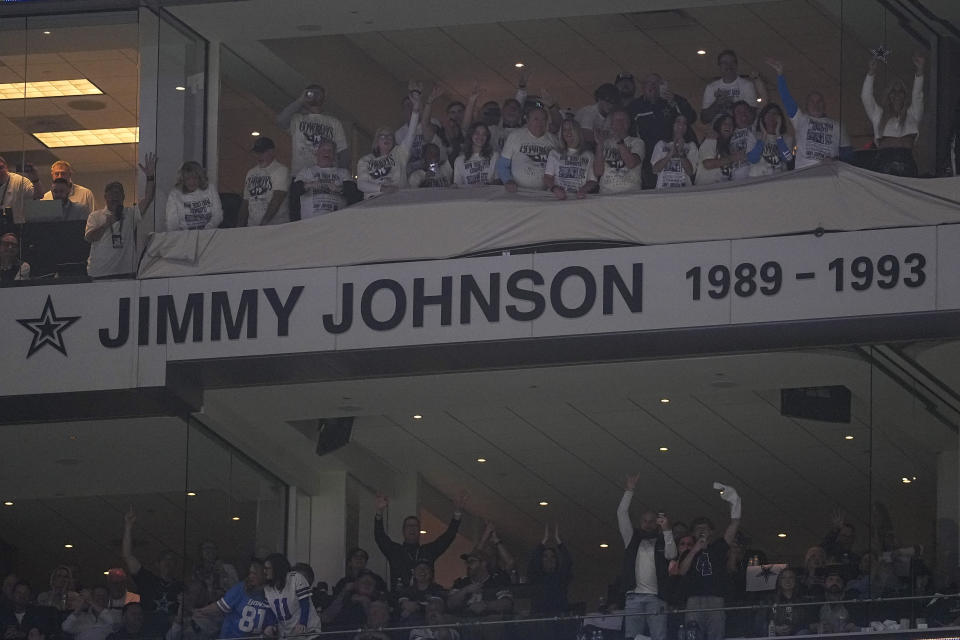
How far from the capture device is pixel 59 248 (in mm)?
19031

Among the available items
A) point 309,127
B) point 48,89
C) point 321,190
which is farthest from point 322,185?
point 48,89

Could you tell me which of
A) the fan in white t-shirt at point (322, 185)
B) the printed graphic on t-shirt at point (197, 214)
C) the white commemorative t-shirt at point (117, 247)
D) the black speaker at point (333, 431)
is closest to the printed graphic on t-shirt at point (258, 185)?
the fan in white t-shirt at point (322, 185)

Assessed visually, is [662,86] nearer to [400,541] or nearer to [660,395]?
[660,395]

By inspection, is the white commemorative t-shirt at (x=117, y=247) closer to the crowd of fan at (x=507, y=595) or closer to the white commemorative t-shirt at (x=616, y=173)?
the crowd of fan at (x=507, y=595)

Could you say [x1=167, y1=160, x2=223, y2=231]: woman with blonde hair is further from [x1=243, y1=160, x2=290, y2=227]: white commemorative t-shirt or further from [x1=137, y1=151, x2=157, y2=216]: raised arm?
[x1=243, y1=160, x2=290, y2=227]: white commemorative t-shirt

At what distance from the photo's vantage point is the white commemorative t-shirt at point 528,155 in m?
18.2

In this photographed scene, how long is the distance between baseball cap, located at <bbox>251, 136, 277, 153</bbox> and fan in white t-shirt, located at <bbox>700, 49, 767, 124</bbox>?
3.41 m

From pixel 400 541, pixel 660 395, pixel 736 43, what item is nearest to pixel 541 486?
pixel 400 541

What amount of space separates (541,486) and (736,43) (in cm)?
468

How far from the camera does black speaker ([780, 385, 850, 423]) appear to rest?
19.5 meters

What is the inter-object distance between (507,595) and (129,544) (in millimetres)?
3374

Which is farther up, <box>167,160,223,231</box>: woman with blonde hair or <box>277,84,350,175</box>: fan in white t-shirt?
<box>277,84,350,175</box>: fan in white t-shirt

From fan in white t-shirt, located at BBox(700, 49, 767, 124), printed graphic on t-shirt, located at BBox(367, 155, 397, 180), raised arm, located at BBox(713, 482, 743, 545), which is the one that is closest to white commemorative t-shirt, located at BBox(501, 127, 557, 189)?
printed graphic on t-shirt, located at BBox(367, 155, 397, 180)

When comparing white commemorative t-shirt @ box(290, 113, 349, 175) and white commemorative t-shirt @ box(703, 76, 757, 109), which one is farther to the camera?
white commemorative t-shirt @ box(290, 113, 349, 175)
